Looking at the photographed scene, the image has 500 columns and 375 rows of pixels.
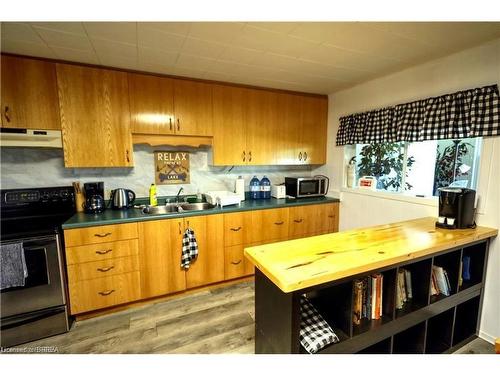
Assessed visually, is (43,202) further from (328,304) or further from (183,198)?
(328,304)

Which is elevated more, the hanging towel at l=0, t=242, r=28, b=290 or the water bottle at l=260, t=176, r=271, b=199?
the water bottle at l=260, t=176, r=271, b=199

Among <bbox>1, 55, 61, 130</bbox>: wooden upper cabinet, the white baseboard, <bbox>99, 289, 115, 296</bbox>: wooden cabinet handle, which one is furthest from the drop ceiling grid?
the white baseboard

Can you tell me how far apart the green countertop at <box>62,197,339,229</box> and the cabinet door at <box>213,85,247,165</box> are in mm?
538

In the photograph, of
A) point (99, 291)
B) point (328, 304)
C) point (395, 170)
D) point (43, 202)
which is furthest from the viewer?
point (395, 170)

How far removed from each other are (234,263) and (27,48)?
2.52 m

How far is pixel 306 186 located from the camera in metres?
3.03

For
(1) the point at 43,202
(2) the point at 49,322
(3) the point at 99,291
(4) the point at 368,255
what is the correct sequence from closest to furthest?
(4) the point at 368,255 → (2) the point at 49,322 → (3) the point at 99,291 → (1) the point at 43,202

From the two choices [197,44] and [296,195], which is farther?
[296,195]

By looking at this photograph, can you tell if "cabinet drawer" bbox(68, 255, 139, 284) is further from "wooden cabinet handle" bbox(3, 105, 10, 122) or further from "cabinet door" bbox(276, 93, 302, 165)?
"cabinet door" bbox(276, 93, 302, 165)

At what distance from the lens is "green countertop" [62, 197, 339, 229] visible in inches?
75.6

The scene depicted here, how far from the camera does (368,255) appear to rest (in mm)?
1245

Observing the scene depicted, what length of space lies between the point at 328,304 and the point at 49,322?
2107 millimetres

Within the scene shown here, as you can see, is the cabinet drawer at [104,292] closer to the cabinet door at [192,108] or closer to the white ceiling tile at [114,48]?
the cabinet door at [192,108]
